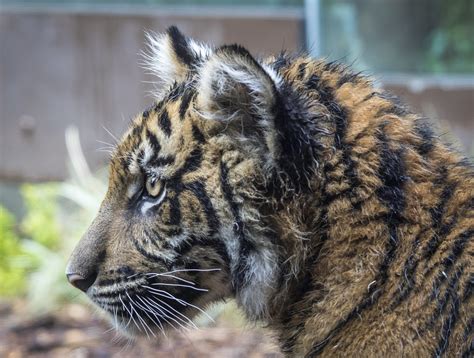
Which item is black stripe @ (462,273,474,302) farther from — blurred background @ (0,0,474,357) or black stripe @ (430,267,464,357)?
blurred background @ (0,0,474,357)

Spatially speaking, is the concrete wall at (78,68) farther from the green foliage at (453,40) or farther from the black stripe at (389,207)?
the black stripe at (389,207)

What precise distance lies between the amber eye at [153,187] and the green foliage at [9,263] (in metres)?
4.99

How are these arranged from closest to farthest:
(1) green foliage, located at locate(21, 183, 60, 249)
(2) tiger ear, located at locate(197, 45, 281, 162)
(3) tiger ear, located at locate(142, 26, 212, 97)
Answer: (2) tiger ear, located at locate(197, 45, 281, 162) < (3) tiger ear, located at locate(142, 26, 212, 97) < (1) green foliage, located at locate(21, 183, 60, 249)

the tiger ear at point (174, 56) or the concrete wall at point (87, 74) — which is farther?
the concrete wall at point (87, 74)

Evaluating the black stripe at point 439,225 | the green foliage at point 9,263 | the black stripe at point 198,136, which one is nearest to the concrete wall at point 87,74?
the green foliage at point 9,263

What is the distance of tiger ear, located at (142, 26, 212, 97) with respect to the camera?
3.47 m

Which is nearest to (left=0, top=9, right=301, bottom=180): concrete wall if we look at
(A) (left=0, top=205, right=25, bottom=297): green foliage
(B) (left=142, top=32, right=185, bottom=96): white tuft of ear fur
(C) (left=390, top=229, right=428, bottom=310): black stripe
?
(A) (left=0, top=205, right=25, bottom=297): green foliage

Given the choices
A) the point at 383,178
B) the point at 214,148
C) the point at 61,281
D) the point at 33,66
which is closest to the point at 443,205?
the point at 383,178

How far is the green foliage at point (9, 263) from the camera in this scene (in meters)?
7.79

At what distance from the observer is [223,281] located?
3.09m

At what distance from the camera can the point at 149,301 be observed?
3152 mm

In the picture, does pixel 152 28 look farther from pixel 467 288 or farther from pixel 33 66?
pixel 467 288

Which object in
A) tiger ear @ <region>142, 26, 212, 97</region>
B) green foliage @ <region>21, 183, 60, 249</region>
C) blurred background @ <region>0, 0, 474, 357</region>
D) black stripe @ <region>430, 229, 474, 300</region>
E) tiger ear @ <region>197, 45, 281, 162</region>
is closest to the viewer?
black stripe @ <region>430, 229, 474, 300</region>

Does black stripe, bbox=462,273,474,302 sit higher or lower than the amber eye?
lower
